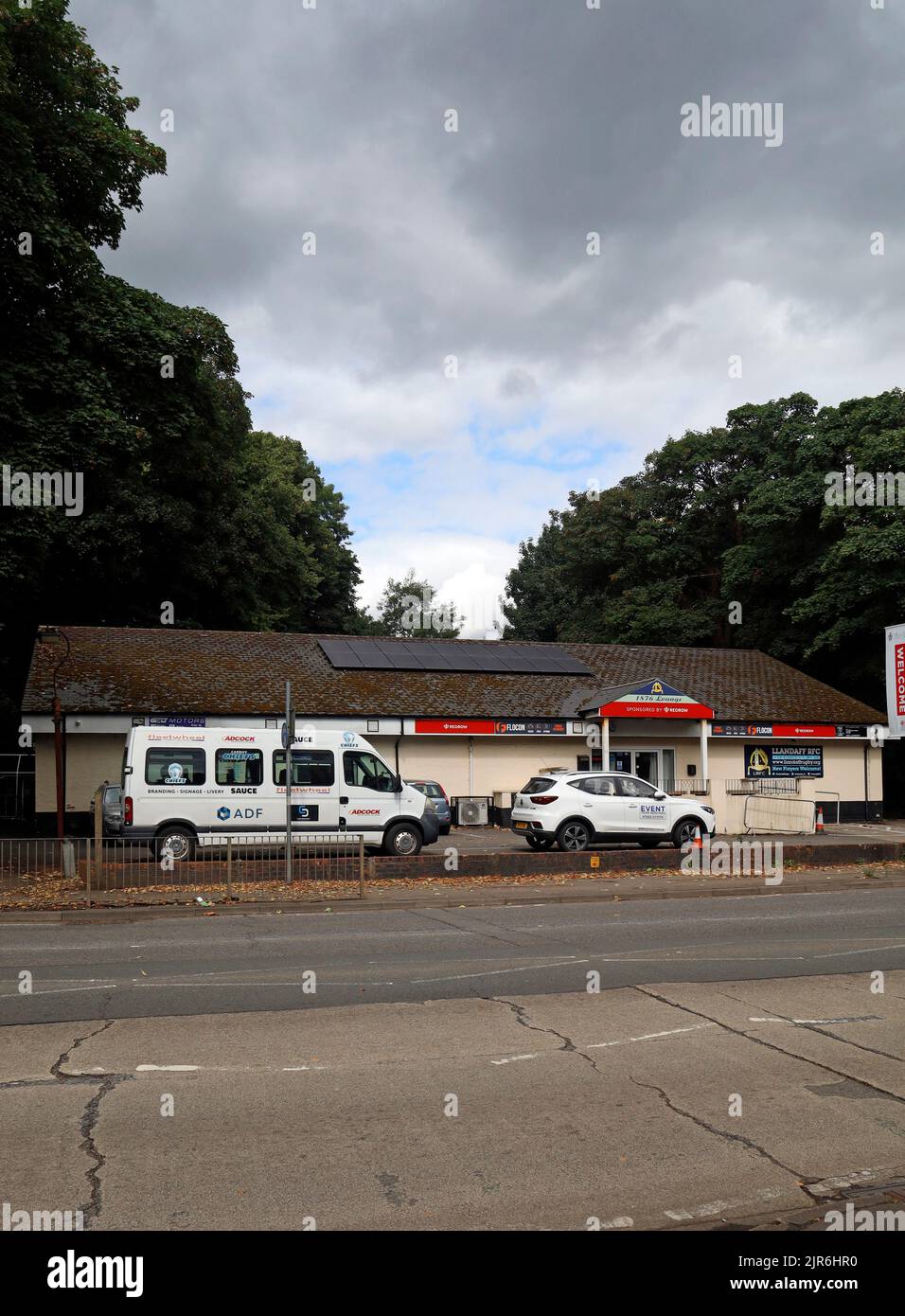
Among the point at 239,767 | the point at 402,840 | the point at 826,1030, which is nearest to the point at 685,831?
the point at 402,840

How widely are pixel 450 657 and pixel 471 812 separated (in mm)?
6388

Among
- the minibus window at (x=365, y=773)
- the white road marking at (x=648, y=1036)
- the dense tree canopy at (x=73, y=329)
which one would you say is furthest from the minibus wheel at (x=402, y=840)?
the white road marking at (x=648, y=1036)

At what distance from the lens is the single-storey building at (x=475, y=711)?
27641 millimetres

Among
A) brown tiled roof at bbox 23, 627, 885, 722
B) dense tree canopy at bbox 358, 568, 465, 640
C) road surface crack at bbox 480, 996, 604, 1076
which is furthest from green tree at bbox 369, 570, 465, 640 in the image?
road surface crack at bbox 480, 996, 604, 1076

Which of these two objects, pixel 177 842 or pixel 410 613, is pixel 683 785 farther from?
pixel 410 613

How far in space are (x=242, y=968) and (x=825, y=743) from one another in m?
27.6

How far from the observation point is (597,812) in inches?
865

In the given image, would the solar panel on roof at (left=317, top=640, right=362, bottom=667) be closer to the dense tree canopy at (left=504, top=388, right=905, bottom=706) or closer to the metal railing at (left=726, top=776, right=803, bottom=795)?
the metal railing at (left=726, top=776, right=803, bottom=795)

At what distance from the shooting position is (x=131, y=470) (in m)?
25.2

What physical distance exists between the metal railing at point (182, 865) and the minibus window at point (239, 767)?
104 centimetres

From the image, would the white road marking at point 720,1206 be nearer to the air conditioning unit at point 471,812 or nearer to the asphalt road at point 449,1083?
the asphalt road at point 449,1083

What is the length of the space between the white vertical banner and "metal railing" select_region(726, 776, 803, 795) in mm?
3407
